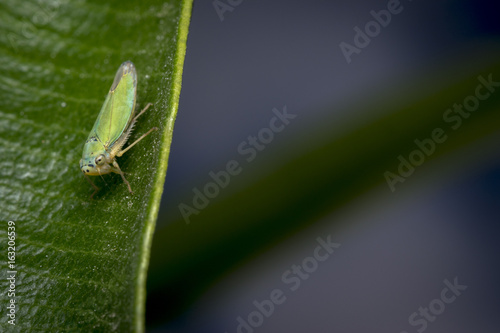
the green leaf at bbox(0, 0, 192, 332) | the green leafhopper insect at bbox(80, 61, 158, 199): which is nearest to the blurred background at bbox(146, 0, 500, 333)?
the green leafhopper insect at bbox(80, 61, 158, 199)

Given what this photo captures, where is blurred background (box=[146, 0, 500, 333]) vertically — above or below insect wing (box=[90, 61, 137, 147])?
below

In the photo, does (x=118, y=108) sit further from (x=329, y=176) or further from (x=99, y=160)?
(x=329, y=176)

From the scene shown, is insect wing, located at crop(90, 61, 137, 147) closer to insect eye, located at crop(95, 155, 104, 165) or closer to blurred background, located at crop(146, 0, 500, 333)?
insect eye, located at crop(95, 155, 104, 165)

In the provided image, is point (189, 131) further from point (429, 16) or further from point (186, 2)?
point (429, 16)

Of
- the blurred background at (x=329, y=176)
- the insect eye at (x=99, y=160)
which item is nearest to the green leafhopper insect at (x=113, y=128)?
the insect eye at (x=99, y=160)

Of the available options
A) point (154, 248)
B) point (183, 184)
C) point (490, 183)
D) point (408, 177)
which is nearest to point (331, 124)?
point (408, 177)

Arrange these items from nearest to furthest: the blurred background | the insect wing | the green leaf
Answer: the green leaf → the insect wing → the blurred background
